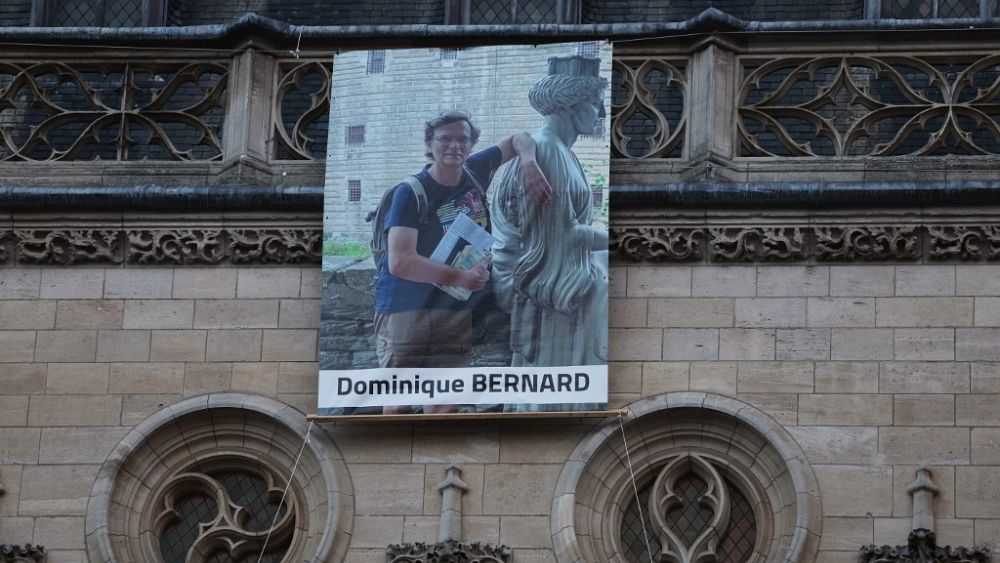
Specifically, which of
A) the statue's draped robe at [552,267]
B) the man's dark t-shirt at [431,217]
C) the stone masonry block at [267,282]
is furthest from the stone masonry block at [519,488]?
Result: the stone masonry block at [267,282]

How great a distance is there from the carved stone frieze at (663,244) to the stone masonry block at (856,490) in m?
1.88

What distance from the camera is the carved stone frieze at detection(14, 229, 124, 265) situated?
68.1 ft

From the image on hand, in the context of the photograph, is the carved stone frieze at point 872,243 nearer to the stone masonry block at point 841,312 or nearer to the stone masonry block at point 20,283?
the stone masonry block at point 841,312

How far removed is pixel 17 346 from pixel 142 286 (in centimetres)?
98

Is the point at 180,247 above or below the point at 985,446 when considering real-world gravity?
above

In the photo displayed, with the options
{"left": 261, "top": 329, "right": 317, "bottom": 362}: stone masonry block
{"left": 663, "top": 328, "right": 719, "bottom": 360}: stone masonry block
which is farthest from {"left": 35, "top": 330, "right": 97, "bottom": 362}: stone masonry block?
{"left": 663, "top": 328, "right": 719, "bottom": 360}: stone masonry block

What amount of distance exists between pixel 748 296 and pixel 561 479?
6.14ft

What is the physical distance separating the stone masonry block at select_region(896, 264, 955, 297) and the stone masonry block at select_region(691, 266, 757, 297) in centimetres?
103

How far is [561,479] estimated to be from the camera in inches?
777

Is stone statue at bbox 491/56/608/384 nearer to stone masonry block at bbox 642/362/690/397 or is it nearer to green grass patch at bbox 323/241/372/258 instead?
stone masonry block at bbox 642/362/690/397

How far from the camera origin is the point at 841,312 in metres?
20.0

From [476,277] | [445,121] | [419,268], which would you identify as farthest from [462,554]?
[445,121]

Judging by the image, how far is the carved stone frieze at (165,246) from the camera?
2064 centimetres

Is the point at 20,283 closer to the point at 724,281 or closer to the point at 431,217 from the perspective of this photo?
the point at 431,217
